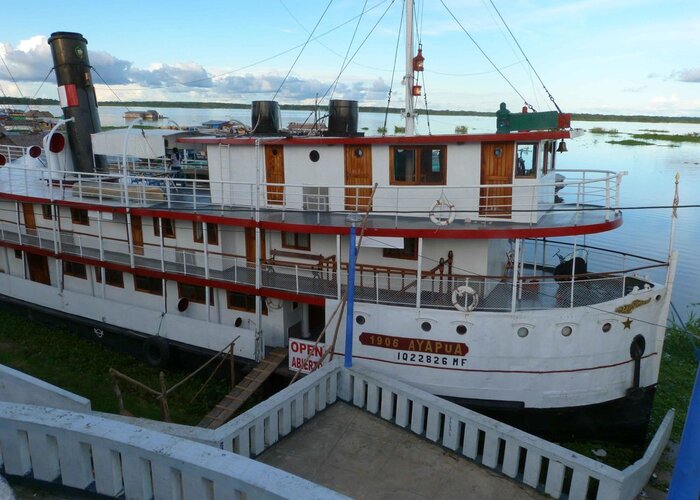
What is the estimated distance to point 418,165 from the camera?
Result: 12.7 metres

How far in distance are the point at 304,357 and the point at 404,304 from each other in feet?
8.75

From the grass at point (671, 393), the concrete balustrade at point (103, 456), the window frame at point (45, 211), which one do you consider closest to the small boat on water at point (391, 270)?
the grass at point (671, 393)

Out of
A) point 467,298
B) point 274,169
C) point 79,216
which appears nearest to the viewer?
point 467,298

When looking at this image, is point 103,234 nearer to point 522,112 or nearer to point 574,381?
point 522,112

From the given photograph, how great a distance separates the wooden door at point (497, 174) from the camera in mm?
12133

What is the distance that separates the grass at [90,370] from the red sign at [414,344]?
4209 millimetres

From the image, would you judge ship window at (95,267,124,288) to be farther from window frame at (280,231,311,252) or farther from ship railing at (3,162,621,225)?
window frame at (280,231,311,252)

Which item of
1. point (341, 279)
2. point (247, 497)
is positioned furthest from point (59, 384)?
point (247, 497)

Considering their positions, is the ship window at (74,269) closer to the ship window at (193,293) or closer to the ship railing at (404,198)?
the ship railing at (404,198)

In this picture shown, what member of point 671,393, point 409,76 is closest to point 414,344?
point 409,76

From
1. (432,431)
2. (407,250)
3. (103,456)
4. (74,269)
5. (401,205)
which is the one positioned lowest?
(432,431)

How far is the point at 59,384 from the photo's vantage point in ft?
45.8

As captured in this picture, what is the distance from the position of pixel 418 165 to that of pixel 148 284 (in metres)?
8.58

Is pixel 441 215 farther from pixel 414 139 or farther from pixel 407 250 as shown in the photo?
pixel 414 139
